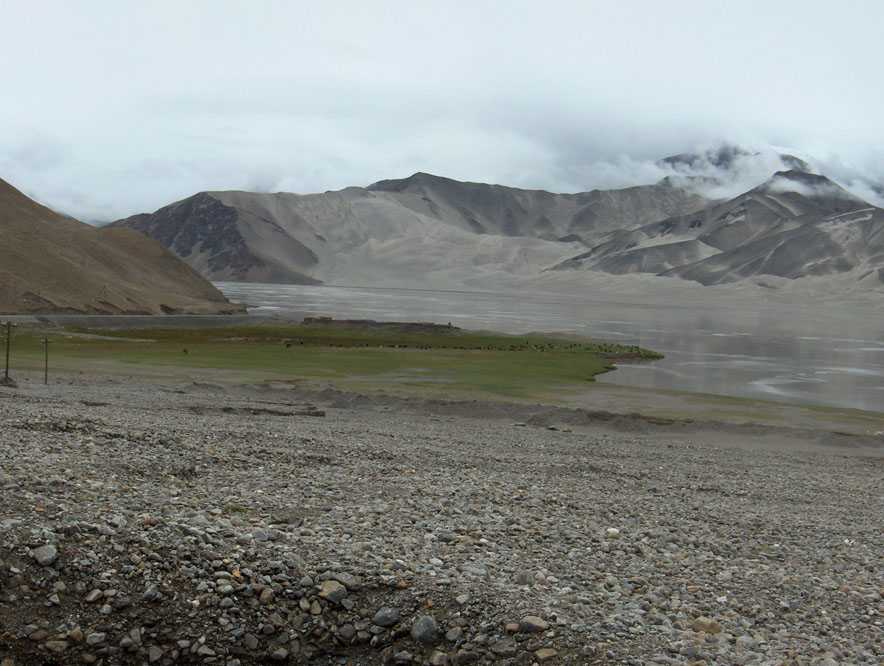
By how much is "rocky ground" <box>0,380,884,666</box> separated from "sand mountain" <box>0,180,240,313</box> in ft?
302

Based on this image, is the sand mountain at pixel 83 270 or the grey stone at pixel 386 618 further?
the sand mountain at pixel 83 270

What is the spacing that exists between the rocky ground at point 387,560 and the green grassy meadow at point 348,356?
2404 cm

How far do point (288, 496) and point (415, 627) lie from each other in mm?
4532

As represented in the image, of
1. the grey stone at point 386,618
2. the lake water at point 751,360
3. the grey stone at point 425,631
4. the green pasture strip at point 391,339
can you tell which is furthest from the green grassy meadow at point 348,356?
the grey stone at point 425,631

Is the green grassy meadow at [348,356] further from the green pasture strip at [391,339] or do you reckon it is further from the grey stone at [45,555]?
the grey stone at [45,555]

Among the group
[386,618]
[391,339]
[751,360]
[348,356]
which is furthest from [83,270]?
[386,618]


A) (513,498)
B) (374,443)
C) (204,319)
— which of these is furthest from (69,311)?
(513,498)

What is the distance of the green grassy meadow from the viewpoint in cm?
4288

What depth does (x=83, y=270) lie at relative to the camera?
118 metres

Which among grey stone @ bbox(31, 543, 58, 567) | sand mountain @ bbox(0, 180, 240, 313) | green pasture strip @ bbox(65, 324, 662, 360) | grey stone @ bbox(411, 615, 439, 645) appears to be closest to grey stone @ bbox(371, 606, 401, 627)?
grey stone @ bbox(411, 615, 439, 645)

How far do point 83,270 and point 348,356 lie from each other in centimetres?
7493

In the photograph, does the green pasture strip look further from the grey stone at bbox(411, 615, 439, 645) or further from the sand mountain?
the grey stone at bbox(411, 615, 439, 645)

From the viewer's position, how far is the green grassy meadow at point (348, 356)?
42.9 m

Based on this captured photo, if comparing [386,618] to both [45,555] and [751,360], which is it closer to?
[45,555]
